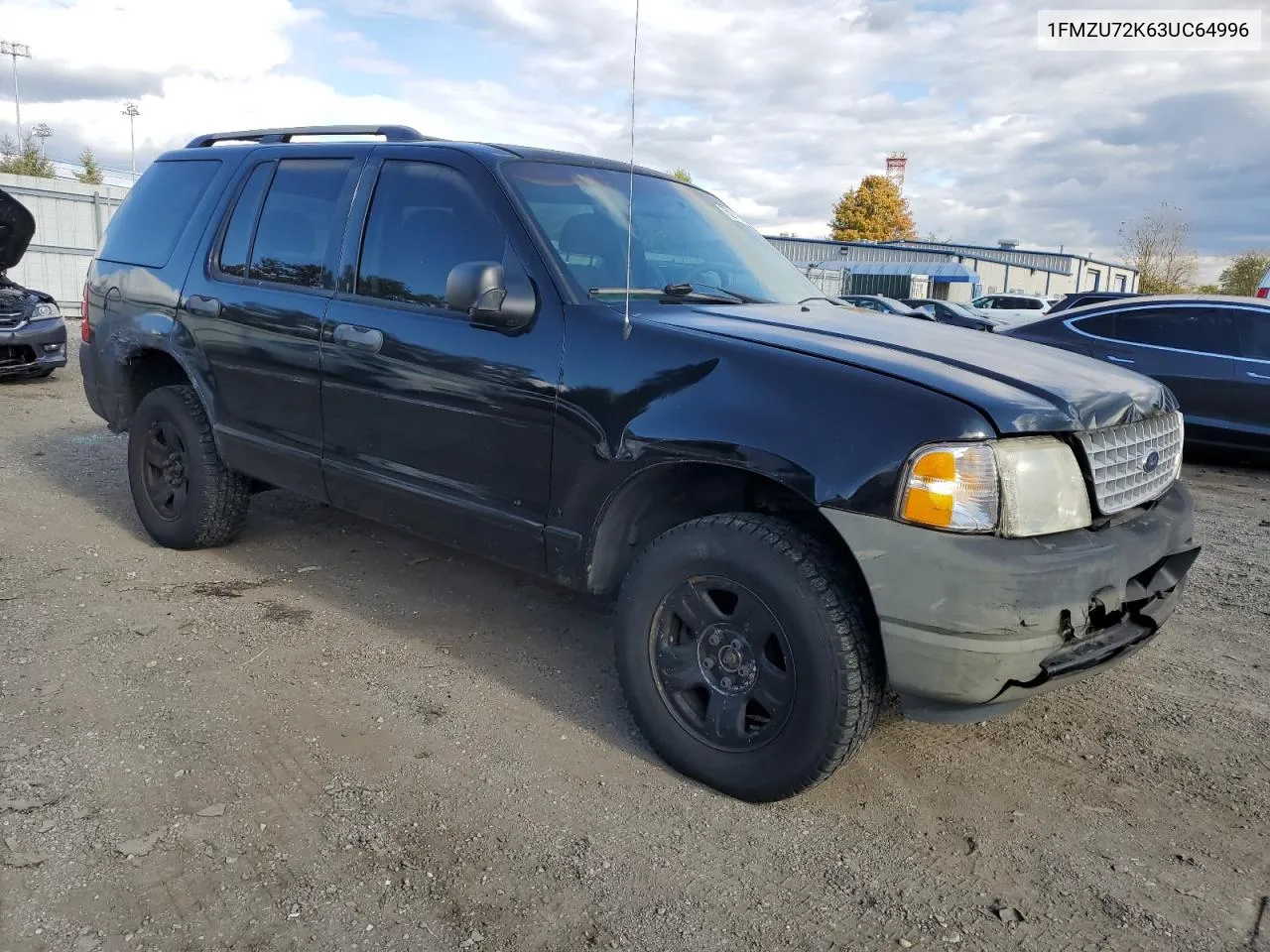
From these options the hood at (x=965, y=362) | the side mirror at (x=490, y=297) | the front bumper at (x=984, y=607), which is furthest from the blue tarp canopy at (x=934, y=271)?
the front bumper at (x=984, y=607)

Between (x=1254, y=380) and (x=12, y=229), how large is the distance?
11.3m

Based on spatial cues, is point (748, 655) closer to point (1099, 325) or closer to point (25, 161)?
point (1099, 325)

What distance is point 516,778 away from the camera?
9.66 feet

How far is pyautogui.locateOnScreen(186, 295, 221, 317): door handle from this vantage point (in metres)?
4.41

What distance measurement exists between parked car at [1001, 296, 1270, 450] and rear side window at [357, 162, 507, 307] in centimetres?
659

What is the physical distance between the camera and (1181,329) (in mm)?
8188

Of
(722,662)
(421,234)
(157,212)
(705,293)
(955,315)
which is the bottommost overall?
(722,662)

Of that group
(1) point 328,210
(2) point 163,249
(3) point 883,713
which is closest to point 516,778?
(3) point 883,713

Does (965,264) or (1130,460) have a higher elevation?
(965,264)

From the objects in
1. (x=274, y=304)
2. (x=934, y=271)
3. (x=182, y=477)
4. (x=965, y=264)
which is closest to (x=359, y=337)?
(x=274, y=304)

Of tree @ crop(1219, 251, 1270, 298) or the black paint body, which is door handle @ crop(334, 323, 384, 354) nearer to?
the black paint body

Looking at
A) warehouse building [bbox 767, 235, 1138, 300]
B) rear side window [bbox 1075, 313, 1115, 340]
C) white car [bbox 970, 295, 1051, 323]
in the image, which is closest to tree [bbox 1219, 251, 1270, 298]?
warehouse building [bbox 767, 235, 1138, 300]

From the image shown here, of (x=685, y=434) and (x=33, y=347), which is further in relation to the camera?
(x=33, y=347)

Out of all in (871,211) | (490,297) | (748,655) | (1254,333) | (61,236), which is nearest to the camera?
(748,655)
